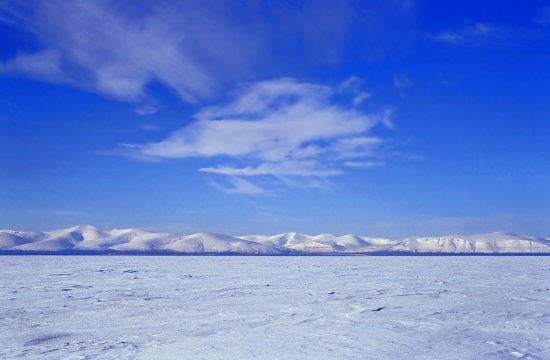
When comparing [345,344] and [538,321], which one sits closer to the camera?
[345,344]

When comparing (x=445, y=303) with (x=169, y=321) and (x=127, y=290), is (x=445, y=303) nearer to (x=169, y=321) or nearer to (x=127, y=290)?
(x=169, y=321)

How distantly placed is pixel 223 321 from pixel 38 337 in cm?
388

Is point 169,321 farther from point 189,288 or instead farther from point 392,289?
point 392,289

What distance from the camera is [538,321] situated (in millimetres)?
11195

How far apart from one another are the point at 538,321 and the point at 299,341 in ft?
20.3

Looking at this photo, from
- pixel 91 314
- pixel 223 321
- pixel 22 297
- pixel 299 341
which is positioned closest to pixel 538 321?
pixel 299 341

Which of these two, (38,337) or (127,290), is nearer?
(38,337)

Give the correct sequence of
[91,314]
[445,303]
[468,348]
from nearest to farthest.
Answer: [468,348]
[91,314]
[445,303]

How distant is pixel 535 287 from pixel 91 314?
17.4m

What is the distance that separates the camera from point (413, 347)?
856 cm

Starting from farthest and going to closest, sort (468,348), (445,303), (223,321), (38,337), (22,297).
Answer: (22,297) → (445,303) → (223,321) → (38,337) → (468,348)

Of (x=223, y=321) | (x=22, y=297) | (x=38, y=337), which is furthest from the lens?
(x=22, y=297)

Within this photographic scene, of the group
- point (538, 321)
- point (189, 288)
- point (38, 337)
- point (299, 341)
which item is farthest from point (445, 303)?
point (38, 337)

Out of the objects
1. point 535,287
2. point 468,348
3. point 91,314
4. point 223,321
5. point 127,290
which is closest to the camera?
point 468,348
